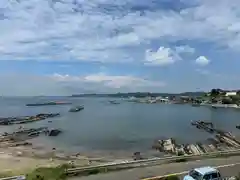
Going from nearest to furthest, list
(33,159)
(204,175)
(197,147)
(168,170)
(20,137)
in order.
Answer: (204,175), (168,170), (33,159), (197,147), (20,137)

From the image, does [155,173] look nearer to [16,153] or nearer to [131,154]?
[131,154]

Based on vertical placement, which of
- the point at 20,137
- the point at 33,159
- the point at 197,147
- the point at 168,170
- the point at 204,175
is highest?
the point at 204,175

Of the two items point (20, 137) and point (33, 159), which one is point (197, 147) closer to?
point (33, 159)

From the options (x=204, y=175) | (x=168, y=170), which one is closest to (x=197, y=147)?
(x=168, y=170)

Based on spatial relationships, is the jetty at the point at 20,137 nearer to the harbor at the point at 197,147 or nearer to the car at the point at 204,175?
the harbor at the point at 197,147

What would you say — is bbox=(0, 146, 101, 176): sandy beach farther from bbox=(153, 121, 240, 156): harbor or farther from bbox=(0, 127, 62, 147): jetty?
bbox=(153, 121, 240, 156): harbor

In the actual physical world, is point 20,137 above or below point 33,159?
below

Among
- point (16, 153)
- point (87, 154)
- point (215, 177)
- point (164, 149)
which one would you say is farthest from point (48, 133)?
point (215, 177)

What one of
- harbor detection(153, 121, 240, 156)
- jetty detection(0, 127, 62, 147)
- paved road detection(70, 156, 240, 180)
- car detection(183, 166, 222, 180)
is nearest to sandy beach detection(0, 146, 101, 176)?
jetty detection(0, 127, 62, 147)

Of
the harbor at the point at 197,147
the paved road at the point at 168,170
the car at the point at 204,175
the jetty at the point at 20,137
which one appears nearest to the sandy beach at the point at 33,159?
the jetty at the point at 20,137
